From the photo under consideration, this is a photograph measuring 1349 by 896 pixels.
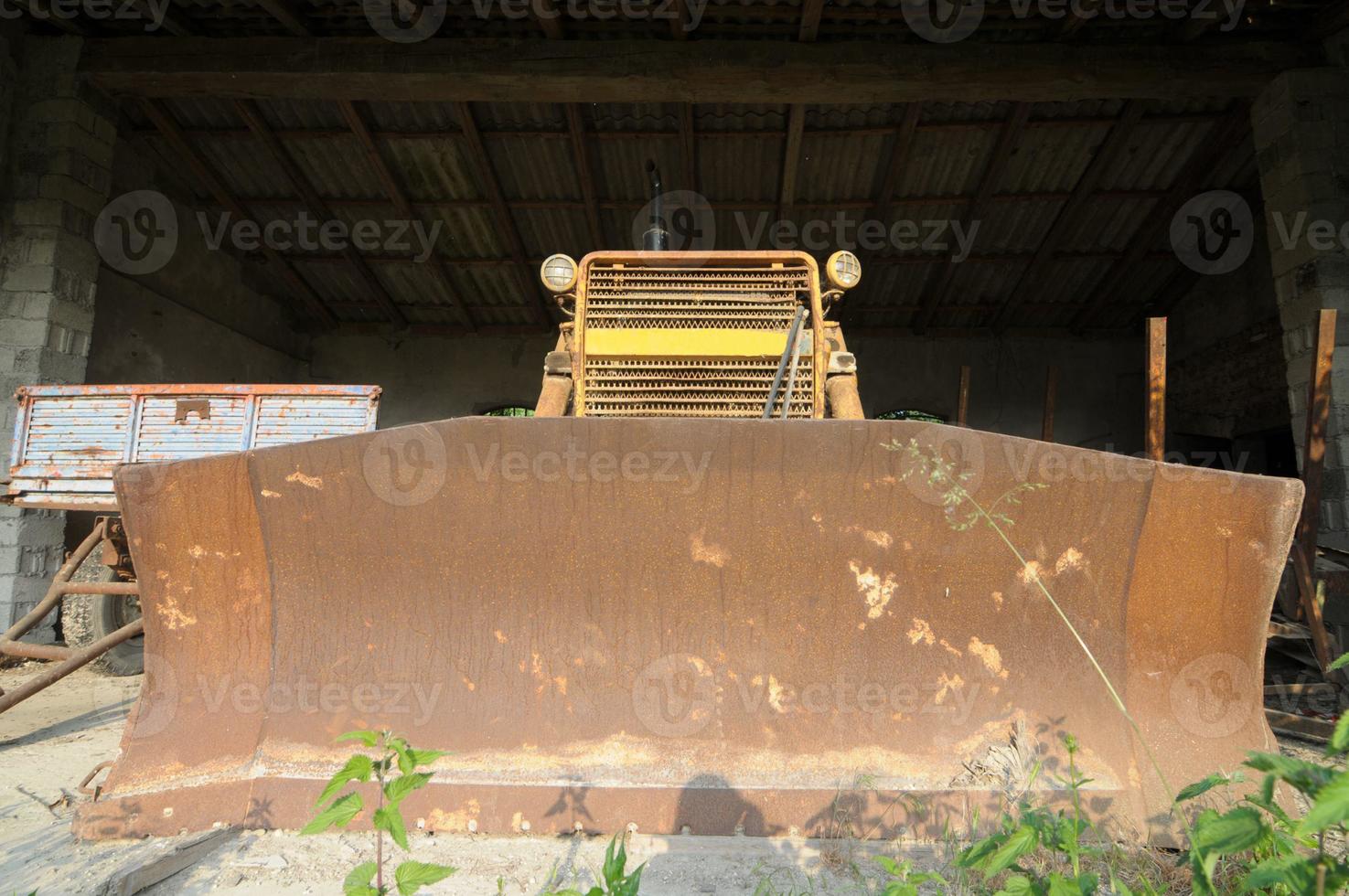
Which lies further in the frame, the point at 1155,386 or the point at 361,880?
the point at 1155,386

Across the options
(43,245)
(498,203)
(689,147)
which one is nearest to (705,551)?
(43,245)

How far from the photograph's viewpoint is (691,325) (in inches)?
134

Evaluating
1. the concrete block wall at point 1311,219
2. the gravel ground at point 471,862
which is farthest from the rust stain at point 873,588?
the concrete block wall at point 1311,219

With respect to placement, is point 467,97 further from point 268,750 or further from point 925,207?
point 268,750

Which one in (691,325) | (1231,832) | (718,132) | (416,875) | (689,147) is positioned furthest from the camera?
(718,132)

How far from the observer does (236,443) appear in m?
4.17

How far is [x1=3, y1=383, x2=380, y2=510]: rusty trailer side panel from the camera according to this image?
414 centimetres

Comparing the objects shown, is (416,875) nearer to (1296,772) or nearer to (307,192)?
(1296,772)

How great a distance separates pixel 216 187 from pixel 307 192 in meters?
1.05

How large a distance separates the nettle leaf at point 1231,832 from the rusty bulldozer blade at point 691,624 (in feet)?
2.52

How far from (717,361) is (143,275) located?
824 centimetres

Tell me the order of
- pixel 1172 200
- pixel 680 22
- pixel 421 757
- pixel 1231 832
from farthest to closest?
pixel 1172 200 → pixel 680 22 → pixel 421 757 → pixel 1231 832

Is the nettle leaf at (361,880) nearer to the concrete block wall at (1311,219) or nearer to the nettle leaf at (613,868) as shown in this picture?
the nettle leaf at (613,868)

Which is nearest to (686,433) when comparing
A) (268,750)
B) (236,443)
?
(268,750)
